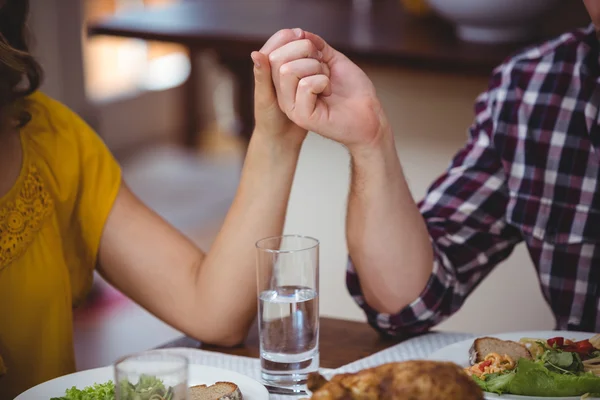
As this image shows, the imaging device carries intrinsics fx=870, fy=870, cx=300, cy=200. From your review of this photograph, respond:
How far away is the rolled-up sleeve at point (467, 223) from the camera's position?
1292 mm

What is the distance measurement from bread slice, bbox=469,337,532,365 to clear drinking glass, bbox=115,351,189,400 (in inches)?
15.8

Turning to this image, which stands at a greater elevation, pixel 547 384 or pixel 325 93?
pixel 325 93

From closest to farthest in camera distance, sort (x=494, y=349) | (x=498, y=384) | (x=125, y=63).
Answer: (x=498, y=384) → (x=494, y=349) → (x=125, y=63)

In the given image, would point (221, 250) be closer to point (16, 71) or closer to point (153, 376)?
point (16, 71)

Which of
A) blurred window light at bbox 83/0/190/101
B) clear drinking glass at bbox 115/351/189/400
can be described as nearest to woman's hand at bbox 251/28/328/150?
clear drinking glass at bbox 115/351/189/400

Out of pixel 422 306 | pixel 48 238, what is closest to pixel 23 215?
pixel 48 238

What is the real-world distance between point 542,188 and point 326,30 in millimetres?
931

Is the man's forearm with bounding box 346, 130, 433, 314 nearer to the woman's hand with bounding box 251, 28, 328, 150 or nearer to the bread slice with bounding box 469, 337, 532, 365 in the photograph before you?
the woman's hand with bounding box 251, 28, 328, 150

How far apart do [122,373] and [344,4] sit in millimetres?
2036

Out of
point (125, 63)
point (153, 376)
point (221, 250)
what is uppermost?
point (153, 376)

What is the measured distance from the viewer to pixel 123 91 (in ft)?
18.4

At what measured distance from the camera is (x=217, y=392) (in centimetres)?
89

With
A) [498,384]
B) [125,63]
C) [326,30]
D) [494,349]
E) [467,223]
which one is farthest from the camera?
[125,63]

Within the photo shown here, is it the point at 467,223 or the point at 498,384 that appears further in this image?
the point at 467,223
